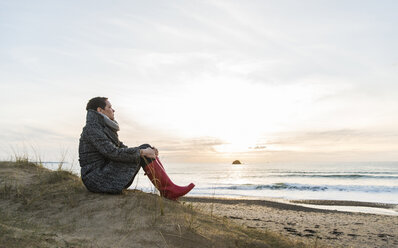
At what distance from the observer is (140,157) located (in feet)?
15.2

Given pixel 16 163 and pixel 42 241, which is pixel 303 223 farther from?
pixel 16 163

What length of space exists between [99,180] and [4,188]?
83.2 inches

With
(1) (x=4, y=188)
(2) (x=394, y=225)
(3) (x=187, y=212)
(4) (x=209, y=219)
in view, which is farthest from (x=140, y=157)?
(2) (x=394, y=225)

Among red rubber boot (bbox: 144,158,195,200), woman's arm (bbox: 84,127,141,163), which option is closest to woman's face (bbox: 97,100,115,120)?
woman's arm (bbox: 84,127,141,163)

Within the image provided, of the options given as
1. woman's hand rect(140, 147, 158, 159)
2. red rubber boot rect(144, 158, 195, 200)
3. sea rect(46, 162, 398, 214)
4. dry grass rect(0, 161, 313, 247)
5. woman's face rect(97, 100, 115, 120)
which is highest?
woman's face rect(97, 100, 115, 120)

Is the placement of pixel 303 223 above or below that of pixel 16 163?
below

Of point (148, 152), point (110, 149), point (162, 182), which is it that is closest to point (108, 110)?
point (110, 149)

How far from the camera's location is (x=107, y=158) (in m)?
4.88

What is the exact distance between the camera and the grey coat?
461cm

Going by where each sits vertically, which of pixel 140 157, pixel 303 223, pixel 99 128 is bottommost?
pixel 303 223

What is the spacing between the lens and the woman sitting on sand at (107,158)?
4.58 metres

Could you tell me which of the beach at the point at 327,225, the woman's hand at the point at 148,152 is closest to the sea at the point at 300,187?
the woman's hand at the point at 148,152

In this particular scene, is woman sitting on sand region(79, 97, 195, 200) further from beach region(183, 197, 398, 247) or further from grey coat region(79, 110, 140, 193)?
beach region(183, 197, 398, 247)

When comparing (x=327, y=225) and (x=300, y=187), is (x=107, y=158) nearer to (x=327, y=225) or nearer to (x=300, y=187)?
(x=327, y=225)
